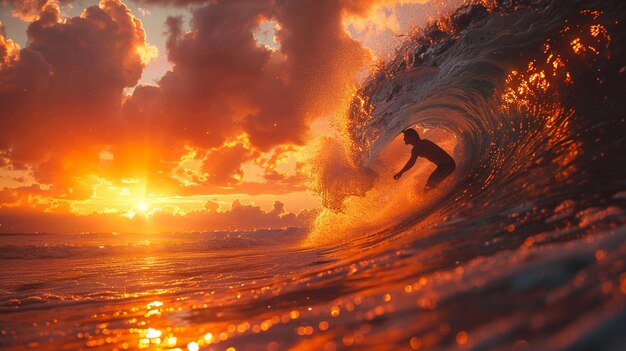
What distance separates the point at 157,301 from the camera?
149 inches

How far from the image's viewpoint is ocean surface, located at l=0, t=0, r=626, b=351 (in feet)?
4.28

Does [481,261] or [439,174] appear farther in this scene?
[439,174]

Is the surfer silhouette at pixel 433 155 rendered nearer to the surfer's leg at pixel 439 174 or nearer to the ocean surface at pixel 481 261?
the surfer's leg at pixel 439 174

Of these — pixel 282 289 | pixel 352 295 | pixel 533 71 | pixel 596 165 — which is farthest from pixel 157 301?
pixel 533 71

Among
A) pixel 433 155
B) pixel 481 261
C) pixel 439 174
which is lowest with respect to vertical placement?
pixel 481 261

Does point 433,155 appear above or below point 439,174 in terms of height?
above

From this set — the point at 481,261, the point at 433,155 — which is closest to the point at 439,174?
the point at 433,155

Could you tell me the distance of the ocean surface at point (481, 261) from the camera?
1305 millimetres

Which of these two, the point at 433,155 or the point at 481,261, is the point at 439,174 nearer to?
the point at 433,155

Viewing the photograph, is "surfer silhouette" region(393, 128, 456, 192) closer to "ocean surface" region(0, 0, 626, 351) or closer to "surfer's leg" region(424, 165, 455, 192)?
"surfer's leg" region(424, 165, 455, 192)

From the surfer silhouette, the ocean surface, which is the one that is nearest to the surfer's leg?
the surfer silhouette

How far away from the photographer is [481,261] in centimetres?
187

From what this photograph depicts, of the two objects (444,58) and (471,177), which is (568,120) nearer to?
(471,177)

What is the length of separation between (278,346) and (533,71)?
27.4ft
